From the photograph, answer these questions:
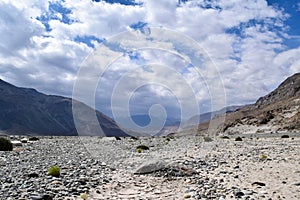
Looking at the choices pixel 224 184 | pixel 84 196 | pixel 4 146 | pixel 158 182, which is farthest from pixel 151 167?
pixel 4 146

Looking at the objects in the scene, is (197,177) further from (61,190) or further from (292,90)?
(292,90)

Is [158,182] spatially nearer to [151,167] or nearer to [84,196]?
[151,167]

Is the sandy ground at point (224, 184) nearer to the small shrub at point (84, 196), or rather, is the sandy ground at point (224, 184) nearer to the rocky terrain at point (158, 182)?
the rocky terrain at point (158, 182)

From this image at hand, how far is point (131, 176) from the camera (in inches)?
618

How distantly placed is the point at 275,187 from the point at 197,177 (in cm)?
357

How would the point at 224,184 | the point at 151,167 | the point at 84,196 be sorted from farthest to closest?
the point at 151,167
the point at 224,184
the point at 84,196

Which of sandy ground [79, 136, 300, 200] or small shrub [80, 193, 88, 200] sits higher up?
sandy ground [79, 136, 300, 200]

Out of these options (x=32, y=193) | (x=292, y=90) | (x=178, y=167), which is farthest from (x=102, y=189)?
(x=292, y=90)

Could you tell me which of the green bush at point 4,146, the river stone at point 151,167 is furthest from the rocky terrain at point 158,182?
the green bush at point 4,146

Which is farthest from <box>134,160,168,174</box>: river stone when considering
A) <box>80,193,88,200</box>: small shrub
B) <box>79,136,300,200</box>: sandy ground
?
<box>80,193,88,200</box>: small shrub

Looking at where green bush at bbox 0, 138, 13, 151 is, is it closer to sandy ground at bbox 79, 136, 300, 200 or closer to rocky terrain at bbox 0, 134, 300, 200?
rocky terrain at bbox 0, 134, 300, 200

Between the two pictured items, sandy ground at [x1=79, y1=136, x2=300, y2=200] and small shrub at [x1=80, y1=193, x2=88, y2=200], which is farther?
sandy ground at [x1=79, y1=136, x2=300, y2=200]

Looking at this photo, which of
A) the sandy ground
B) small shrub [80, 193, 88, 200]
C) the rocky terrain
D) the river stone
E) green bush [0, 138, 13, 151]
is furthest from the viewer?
green bush [0, 138, 13, 151]

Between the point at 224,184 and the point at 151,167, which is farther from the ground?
the point at 151,167
